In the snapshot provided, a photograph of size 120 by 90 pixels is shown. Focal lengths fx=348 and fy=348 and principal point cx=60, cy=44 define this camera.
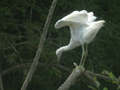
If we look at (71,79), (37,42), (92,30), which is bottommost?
(37,42)

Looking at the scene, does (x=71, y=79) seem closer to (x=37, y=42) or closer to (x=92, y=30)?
(x=92, y=30)

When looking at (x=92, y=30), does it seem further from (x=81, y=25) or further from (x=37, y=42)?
(x=37, y=42)

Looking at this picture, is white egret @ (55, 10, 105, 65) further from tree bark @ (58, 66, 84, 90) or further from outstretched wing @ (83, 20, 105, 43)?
tree bark @ (58, 66, 84, 90)

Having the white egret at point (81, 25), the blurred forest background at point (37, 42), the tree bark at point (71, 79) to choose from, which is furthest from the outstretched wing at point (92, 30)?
the blurred forest background at point (37, 42)

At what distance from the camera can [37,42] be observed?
14.4 feet

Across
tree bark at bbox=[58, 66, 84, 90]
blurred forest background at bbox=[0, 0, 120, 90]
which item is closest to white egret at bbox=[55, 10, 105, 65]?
tree bark at bbox=[58, 66, 84, 90]

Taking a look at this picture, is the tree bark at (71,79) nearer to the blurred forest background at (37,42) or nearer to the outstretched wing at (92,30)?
the outstretched wing at (92,30)

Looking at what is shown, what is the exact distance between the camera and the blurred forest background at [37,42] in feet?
14.1

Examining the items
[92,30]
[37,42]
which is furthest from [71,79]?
[37,42]

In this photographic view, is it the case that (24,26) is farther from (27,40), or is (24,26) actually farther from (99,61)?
(99,61)

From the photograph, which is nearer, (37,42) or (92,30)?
(92,30)

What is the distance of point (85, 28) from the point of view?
222 cm

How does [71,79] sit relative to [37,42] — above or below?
above

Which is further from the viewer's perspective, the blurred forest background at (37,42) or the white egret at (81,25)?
the blurred forest background at (37,42)
